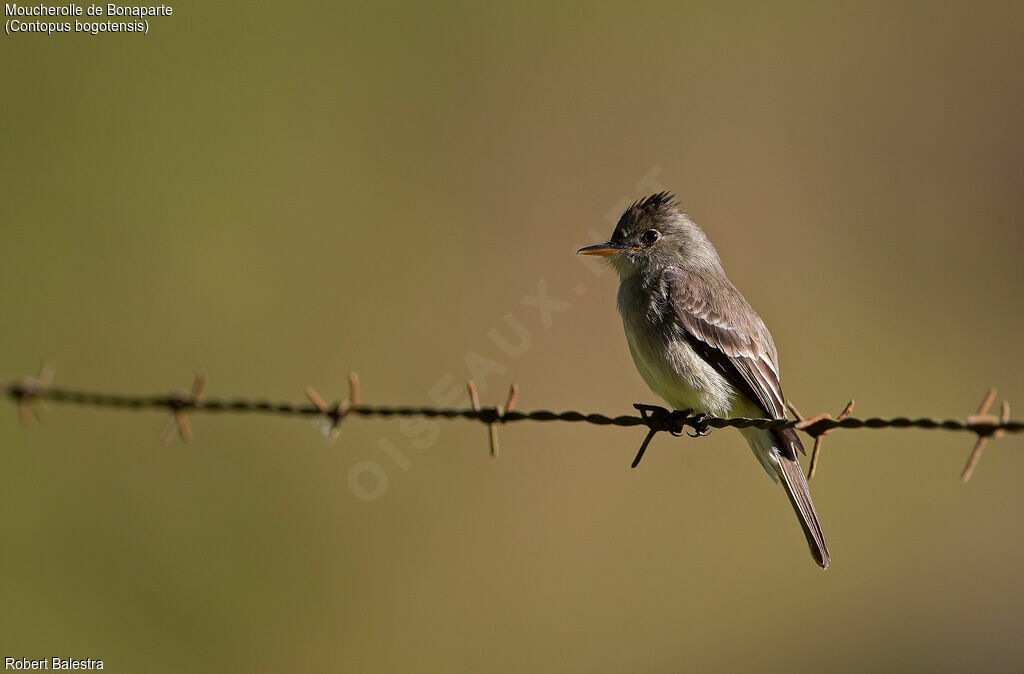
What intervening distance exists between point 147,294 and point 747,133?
26.3 feet

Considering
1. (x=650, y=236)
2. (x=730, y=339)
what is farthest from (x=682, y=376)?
(x=650, y=236)

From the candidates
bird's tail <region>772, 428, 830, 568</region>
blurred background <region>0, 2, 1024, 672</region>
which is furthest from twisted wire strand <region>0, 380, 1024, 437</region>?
blurred background <region>0, 2, 1024, 672</region>

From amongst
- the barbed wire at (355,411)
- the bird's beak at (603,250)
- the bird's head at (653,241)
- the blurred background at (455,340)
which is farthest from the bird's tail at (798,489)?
the blurred background at (455,340)

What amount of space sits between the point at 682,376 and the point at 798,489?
0.77m

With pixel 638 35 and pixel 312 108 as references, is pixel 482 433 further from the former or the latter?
pixel 638 35

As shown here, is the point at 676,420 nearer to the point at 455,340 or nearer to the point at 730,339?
the point at 730,339

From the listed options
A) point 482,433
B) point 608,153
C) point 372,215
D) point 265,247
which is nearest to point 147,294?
point 265,247

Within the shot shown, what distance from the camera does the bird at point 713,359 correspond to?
4.94 m

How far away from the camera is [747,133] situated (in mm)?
13938

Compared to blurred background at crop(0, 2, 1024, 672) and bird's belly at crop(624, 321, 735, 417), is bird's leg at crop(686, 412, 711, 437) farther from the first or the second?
blurred background at crop(0, 2, 1024, 672)

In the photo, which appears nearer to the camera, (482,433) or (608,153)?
(482,433)

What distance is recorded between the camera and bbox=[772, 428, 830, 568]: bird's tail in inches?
185

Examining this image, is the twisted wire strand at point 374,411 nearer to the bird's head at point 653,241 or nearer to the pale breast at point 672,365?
the pale breast at point 672,365

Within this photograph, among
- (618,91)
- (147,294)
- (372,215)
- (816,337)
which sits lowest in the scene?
(816,337)
